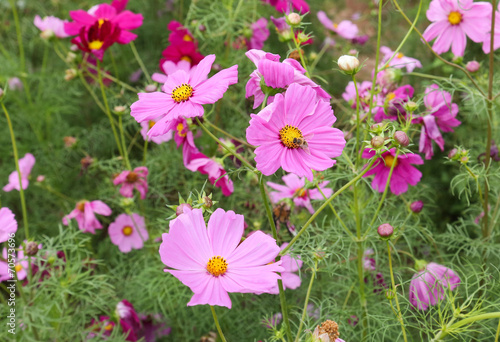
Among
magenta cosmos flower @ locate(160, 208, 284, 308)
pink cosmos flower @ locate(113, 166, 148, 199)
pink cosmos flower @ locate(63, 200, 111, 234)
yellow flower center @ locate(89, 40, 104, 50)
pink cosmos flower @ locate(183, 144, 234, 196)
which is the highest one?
magenta cosmos flower @ locate(160, 208, 284, 308)

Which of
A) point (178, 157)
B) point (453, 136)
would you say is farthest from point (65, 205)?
point (453, 136)

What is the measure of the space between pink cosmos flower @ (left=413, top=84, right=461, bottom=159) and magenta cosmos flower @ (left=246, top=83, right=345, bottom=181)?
0.35 meters

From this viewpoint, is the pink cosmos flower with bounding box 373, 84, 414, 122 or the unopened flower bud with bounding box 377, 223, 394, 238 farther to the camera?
the pink cosmos flower with bounding box 373, 84, 414, 122

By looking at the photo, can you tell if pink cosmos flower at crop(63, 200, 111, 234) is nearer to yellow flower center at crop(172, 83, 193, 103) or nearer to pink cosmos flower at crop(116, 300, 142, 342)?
pink cosmos flower at crop(116, 300, 142, 342)

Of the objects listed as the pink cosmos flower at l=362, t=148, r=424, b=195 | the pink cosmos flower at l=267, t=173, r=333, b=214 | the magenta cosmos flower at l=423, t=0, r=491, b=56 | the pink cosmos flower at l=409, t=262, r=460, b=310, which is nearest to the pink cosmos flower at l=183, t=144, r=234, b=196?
the pink cosmos flower at l=267, t=173, r=333, b=214

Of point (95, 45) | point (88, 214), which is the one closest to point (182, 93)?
point (95, 45)

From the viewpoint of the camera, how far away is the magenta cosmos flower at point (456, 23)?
40.9 inches

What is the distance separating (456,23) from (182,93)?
0.68m

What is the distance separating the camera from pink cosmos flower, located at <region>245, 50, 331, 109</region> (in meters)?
0.61

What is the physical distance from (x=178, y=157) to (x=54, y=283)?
0.47 meters

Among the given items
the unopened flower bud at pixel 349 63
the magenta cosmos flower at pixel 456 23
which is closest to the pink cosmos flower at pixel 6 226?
the unopened flower bud at pixel 349 63

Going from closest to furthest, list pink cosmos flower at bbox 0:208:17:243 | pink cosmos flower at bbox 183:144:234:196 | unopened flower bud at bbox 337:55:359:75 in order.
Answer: unopened flower bud at bbox 337:55:359:75, pink cosmos flower at bbox 0:208:17:243, pink cosmos flower at bbox 183:144:234:196

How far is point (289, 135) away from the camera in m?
0.64

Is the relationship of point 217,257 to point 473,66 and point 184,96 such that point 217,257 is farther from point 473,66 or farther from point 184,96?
point 473,66
